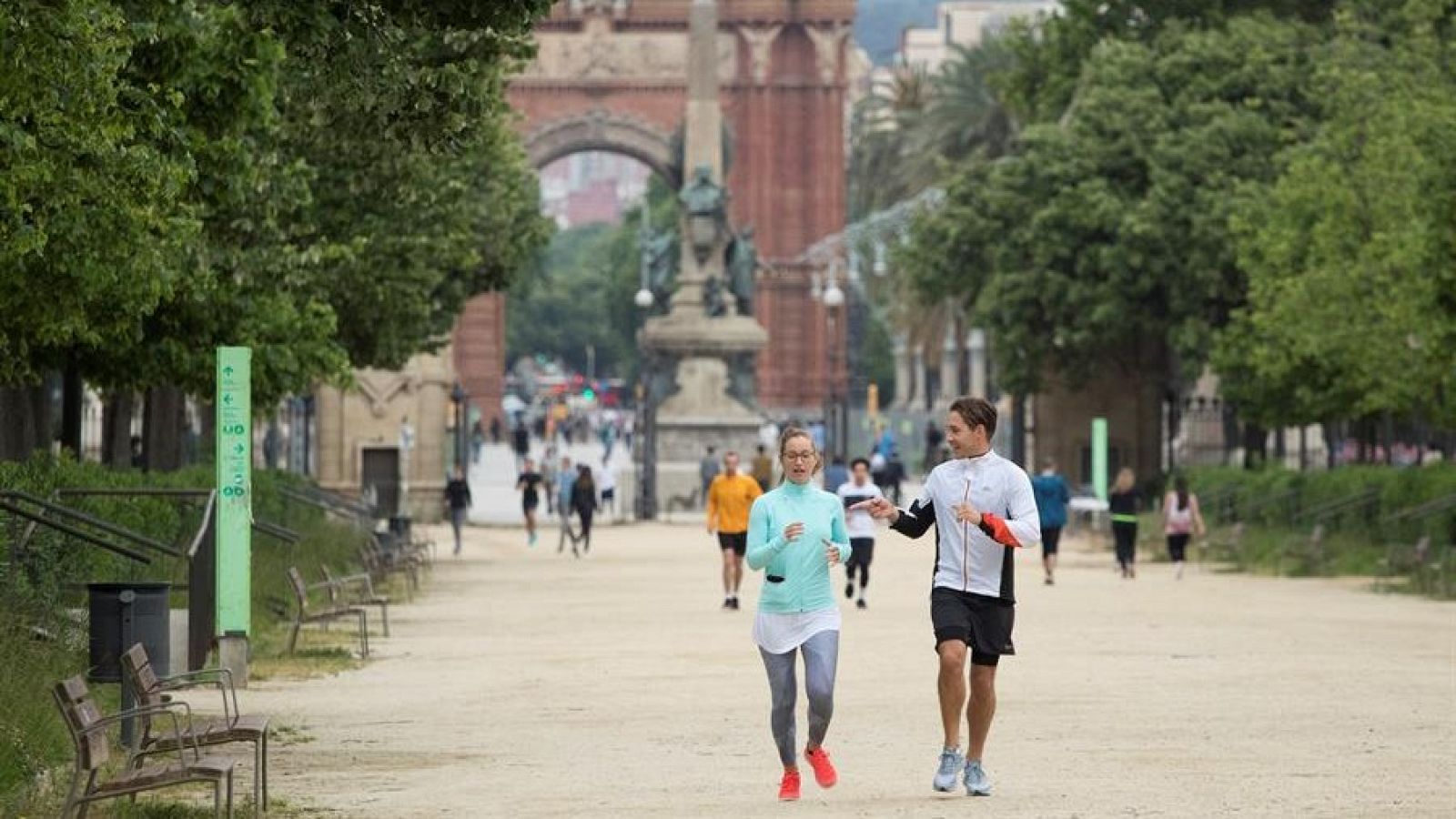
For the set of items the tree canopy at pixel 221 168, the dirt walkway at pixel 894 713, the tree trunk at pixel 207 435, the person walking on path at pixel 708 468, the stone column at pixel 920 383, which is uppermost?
the stone column at pixel 920 383

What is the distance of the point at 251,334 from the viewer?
30.8m

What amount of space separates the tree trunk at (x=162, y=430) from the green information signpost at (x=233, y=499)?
14.4 metres

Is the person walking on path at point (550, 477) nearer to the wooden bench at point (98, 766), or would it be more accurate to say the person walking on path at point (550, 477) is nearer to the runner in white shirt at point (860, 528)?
the runner in white shirt at point (860, 528)

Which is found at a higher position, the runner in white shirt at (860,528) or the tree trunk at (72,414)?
the tree trunk at (72,414)

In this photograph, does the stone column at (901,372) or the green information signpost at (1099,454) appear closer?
the green information signpost at (1099,454)

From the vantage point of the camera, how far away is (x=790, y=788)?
50.3 feet

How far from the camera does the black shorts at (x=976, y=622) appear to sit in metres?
15.3

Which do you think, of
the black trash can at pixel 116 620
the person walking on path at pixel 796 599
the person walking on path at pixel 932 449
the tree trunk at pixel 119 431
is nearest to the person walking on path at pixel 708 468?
the person walking on path at pixel 932 449

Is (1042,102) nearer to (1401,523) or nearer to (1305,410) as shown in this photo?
(1305,410)

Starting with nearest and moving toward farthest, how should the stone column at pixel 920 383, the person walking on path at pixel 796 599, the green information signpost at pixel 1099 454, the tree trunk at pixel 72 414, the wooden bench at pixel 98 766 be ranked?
the wooden bench at pixel 98 766 → the person walking on path at pixel 796 599 → the tree trunk at pixel 72 414 → the green information signpost at pixel 1099 454 → the stone column at pixel 920 383

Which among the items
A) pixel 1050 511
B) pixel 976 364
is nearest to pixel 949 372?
pixel 976 364

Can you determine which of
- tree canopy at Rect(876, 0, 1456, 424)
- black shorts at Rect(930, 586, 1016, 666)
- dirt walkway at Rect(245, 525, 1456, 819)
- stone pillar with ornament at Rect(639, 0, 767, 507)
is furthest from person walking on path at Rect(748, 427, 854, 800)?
stone pillar with ornament at Rect(639, 0, 767, 507)

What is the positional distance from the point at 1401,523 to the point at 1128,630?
43.2 ft

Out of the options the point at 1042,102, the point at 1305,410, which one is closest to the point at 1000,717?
the point at 1305,410
